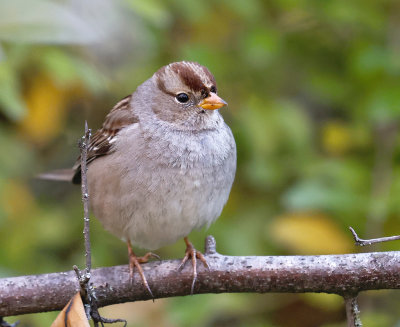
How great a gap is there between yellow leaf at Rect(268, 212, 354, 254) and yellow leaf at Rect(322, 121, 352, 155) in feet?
1.26

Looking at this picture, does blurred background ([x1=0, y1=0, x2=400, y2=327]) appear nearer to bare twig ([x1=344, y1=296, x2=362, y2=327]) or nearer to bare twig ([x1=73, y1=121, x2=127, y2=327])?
bare twig ([x1=344, y1=296, x2=362, y2=327])

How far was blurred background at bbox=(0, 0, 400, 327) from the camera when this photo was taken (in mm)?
2904

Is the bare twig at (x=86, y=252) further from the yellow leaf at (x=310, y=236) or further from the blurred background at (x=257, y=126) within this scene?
the yellow leaf at (x=310, y=236)

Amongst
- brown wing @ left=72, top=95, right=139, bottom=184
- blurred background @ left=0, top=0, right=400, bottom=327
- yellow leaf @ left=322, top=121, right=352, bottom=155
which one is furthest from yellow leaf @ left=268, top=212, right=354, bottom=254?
brown wing @ left=72, top=95, right=139, bottom=184

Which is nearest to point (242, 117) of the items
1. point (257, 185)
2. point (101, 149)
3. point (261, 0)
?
point (257, 185)

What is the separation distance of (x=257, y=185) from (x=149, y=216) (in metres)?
1.09

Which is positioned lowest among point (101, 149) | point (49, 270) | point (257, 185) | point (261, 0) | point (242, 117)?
point (49, 270)

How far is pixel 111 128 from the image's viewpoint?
287 cm

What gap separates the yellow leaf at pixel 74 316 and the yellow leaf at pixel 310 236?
152cm

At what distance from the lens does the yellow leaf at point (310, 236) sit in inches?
123

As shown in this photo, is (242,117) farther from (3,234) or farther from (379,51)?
(3,234)

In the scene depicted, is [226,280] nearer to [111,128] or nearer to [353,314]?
[353,314]

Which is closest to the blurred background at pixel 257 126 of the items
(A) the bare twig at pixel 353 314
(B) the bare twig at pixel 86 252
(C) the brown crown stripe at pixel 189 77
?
(C) the brown crown stripe at pixel 189 77

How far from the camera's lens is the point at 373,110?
116 inches
